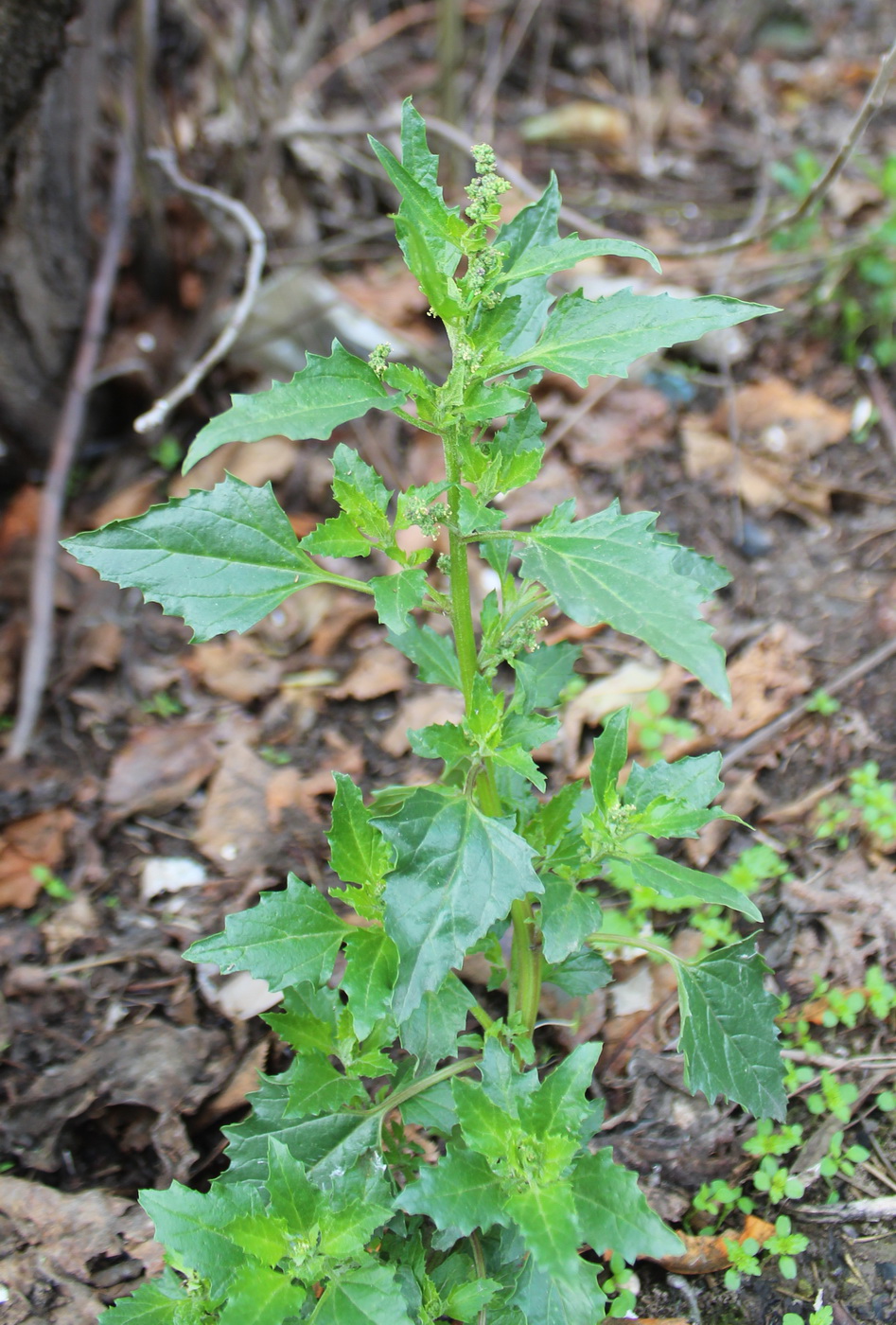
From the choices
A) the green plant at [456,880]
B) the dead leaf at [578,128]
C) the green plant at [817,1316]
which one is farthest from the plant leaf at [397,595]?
the dead leaf at [578,128]

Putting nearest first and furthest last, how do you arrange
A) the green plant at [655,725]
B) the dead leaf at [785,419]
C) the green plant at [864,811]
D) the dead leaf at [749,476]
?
1. the green plant at [864,811]
2. the green plant at [655,725]
3. the dead leaf at [749,476]
4. the dead leaf at [785,419]

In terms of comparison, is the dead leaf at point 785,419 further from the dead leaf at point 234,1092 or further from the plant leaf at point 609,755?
the dead leaf at point 234,1092

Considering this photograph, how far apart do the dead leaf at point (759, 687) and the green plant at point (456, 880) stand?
1069mm

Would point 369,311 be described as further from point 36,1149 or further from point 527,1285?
point 527,1285

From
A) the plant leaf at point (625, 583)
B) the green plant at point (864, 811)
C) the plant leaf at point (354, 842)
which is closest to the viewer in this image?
the plant leaf at point (625, 583)

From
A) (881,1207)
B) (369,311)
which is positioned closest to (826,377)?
(369,311)

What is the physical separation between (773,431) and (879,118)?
251 centimetres

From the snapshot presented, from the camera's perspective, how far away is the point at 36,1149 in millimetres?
2168

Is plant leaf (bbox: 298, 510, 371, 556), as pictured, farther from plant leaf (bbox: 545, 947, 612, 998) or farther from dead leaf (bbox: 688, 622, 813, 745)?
dead leaf (bbox: 688, 622, 813, 745)

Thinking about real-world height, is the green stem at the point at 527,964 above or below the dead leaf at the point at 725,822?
above

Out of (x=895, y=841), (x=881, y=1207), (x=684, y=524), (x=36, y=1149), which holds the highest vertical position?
(x=684, y=524)

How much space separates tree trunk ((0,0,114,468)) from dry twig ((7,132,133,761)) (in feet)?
0.25

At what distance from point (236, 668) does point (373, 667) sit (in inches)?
18.7

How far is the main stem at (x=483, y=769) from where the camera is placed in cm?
161
